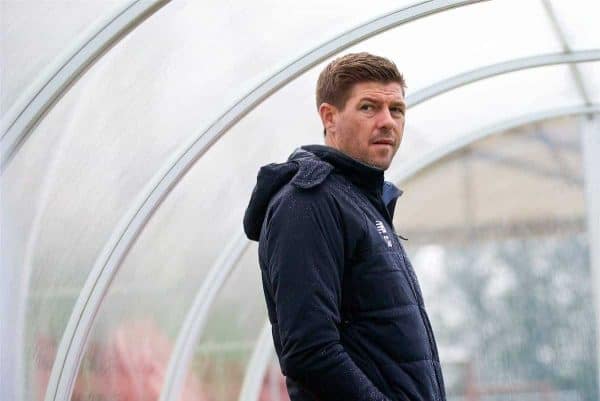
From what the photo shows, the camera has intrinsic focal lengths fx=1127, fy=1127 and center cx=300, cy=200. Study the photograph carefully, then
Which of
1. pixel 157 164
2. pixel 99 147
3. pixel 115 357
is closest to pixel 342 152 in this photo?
pixel 99 147

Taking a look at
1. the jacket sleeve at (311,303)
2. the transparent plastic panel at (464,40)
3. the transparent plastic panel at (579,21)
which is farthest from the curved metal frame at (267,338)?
the jacket sleeve at (311,303)

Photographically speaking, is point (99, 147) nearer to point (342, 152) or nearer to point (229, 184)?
point (229, 184)

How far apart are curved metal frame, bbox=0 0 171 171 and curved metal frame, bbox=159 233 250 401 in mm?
2866

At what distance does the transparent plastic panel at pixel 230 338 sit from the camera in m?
7.83

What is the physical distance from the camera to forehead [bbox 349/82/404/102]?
3.25 metres

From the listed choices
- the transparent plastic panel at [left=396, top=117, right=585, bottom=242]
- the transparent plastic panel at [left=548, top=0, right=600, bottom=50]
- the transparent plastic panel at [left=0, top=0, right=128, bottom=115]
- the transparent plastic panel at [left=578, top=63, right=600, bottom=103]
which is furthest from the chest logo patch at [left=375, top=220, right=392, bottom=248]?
the transparent plastic panel at [left=396, top=117, right=585, bottom=242]

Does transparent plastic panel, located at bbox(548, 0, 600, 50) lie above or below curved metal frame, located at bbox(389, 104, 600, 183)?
below

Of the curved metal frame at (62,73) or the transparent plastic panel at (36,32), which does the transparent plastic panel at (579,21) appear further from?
Result: the transparent plastic panel at (36,32)

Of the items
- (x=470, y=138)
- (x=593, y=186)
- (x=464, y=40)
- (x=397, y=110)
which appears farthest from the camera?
(x=470, y=138)

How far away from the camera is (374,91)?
326 cm

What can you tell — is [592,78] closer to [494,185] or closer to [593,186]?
[593,186]

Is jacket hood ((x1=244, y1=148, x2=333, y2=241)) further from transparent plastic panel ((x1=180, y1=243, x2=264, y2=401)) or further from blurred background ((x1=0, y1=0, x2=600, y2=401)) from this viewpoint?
transparent plastic panel ((x1=180, y1=243, x2=264, y2=401))

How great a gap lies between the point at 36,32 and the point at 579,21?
12.0 ft

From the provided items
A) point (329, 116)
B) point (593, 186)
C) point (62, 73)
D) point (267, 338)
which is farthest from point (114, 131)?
point (593, 186)
